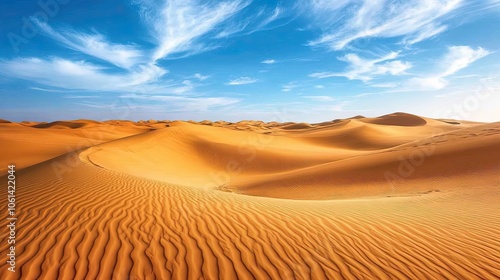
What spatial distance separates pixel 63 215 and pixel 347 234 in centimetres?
601

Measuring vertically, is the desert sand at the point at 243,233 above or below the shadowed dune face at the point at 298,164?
above

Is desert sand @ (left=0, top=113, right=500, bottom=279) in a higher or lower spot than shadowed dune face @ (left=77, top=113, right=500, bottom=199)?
higher

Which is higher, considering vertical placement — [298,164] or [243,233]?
[243,233]

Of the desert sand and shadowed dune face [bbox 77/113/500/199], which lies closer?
the desert sand

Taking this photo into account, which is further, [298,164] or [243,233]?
[298,164]

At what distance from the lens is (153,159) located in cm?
2244

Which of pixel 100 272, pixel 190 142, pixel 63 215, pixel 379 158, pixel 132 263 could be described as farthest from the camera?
pixel 190 142

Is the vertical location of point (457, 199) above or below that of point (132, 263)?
below

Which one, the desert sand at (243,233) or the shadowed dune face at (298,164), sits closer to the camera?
the desert sand at (243,233)

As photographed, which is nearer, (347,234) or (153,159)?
(347,234)

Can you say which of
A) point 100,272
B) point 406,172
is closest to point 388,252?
point 100,272

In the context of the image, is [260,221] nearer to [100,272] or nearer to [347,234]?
[347,234]

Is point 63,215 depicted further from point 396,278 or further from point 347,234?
point 396,278

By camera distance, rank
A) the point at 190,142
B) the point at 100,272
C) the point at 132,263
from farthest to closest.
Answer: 1. the point at 190,142
2. the point at 132,263
3. the point at 100,272
